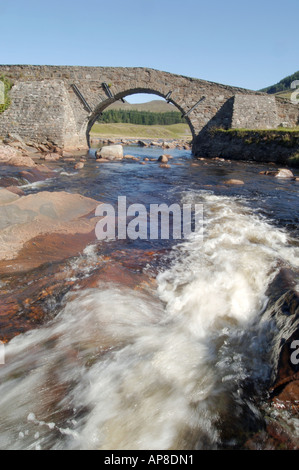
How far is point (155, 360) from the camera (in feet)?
8.16

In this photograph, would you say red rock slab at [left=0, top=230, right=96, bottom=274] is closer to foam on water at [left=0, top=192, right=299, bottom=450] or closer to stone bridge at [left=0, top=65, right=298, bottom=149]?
foam on water at [left=0, top=192, right=299, bottom=450]

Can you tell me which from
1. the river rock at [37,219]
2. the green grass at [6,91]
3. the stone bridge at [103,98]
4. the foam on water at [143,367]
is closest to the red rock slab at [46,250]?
the river rock at [37,219]

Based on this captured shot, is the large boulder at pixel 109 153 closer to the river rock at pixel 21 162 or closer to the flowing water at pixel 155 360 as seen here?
the river rock at pixel 21 162

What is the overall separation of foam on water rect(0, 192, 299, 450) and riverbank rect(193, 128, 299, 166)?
16865 mm

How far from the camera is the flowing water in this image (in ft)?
6.17

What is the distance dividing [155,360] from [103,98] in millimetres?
24945

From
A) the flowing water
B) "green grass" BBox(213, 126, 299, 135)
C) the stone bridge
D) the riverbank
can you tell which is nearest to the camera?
the flowing water

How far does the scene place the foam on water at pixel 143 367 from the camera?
188 centimetres

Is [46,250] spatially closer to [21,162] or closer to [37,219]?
[37,219]

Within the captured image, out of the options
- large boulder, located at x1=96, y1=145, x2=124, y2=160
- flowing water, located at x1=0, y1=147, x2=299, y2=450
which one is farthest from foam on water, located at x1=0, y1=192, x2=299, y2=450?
large boulder, located at x1=96, y1=145, x2=124, y2=160

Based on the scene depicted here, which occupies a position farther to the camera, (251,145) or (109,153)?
(251,145)

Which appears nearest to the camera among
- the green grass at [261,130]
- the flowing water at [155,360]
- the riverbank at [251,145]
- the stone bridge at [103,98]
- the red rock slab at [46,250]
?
the flowing water at [155,360]

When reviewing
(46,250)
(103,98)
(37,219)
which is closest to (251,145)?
(103,98)

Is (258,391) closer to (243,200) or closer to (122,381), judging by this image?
(122,381)
